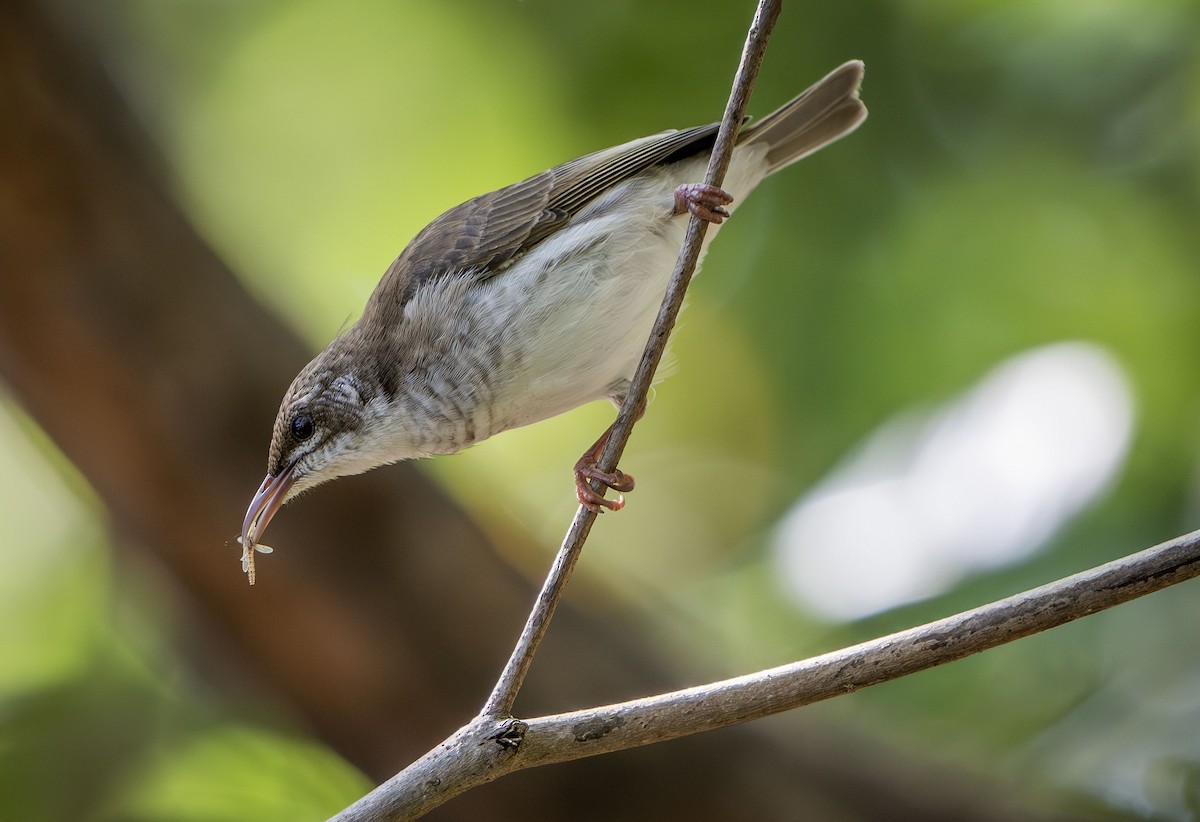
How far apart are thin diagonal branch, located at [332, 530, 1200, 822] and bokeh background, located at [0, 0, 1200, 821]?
6.96ft

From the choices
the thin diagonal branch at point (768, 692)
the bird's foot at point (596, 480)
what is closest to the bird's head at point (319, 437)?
the bird's foot at point (596, 480)

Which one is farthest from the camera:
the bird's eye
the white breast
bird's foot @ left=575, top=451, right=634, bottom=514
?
the bird's eye

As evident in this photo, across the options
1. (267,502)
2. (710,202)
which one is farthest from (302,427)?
(710,202)

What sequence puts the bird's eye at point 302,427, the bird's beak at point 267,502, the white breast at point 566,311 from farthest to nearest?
the bird's eye at point 302,427 < the white breast at point 566,311 < the bird's beak at point 267,502

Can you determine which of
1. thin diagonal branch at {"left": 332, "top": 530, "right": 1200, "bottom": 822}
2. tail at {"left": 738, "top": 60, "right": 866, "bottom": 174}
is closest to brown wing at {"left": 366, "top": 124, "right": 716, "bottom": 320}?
tail at {"left": 738, "top": 60, "right": 866, "bottom": 174}

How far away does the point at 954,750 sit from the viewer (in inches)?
161

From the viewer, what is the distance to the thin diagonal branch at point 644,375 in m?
1.78

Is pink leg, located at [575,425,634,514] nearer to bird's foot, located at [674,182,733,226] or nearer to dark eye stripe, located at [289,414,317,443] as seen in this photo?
bird's foot, located at [674,182,733,226]

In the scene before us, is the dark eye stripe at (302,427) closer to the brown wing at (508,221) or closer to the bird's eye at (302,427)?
the bird's eye at (302,427)

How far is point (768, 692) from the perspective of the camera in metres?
1.63

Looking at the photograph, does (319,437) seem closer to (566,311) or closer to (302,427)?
(302,427)

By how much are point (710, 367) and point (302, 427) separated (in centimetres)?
227

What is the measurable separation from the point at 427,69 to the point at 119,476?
2226mm

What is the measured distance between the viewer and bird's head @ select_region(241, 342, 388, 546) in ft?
9.39
